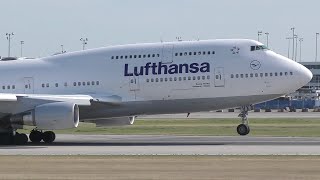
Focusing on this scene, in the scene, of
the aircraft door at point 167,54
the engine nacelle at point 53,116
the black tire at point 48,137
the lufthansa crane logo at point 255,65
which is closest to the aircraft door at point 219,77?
the lufthansa crane logo at point 255,65

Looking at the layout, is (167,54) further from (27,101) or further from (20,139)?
(20,139)

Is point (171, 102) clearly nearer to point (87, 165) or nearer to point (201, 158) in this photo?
point (201, 158)

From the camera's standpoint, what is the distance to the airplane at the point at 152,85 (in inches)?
1825

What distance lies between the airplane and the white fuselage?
0.05 m

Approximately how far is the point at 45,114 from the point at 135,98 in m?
5.14

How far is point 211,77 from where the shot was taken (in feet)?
153

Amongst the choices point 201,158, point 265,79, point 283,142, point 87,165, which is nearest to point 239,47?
point 265,79

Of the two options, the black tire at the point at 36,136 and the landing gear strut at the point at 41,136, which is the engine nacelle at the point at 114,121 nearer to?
the landing gear strut at the point at 41,136

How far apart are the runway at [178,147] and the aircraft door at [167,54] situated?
164 inches

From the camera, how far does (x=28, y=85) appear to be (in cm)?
4988

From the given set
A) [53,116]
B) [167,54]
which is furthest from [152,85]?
[53,116]

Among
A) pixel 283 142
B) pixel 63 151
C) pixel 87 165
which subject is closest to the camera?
pixel 87 165

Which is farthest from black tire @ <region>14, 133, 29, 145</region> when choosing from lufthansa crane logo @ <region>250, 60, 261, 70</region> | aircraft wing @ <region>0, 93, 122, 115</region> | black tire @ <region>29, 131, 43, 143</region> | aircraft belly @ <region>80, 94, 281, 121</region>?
lufthansa crane logo @ <region>250, 60, 261, 70</region>

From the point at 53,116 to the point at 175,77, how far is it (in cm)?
667
